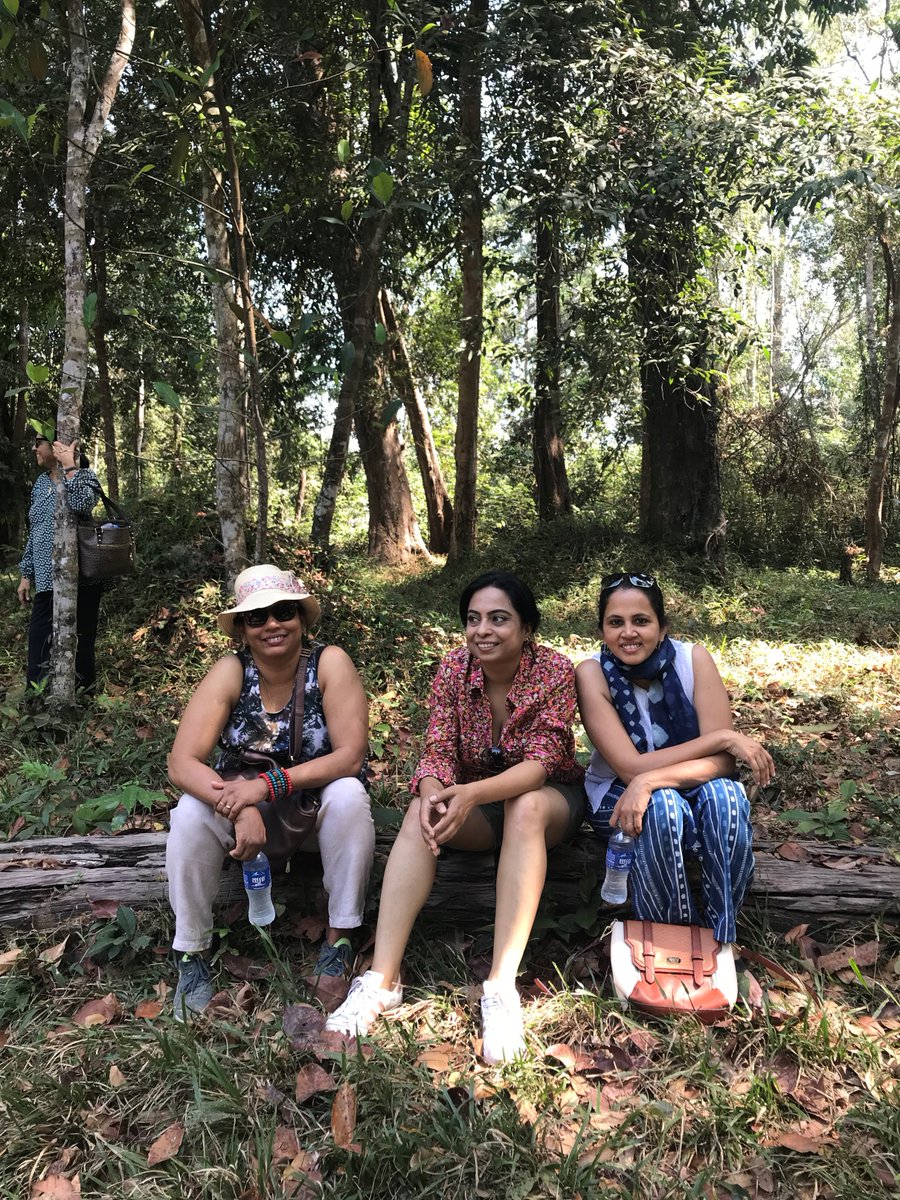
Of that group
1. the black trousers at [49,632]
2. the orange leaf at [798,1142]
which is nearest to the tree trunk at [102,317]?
the black trousers at [49,632]

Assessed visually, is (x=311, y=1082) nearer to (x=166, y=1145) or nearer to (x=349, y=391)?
(x=166, y=1145)

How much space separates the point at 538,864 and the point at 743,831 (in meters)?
0.66

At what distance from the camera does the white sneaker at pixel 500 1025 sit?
2.39m

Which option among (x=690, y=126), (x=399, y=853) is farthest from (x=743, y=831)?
(x=690, y=126)

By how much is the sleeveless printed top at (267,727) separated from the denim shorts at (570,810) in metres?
0.50

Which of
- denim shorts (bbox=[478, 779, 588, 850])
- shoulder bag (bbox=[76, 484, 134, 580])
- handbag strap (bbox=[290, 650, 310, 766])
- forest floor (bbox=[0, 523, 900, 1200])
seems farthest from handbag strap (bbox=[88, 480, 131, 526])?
denim shorts (bbox=[478, 779, 588, 850])

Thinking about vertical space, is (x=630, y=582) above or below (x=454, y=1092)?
above

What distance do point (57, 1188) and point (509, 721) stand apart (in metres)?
1.79

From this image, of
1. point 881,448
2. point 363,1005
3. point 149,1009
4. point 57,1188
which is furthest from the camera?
point 881,448

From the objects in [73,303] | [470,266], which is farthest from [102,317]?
[73,303]

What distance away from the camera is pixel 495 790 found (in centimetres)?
274

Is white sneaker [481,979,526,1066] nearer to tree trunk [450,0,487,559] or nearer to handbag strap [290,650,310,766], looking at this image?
handbag strap [290,650,310,766]

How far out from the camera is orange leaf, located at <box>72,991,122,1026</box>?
2.64 metres

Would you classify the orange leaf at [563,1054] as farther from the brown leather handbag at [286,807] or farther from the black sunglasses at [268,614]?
the black sunglasses at [268,614]
